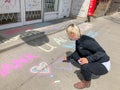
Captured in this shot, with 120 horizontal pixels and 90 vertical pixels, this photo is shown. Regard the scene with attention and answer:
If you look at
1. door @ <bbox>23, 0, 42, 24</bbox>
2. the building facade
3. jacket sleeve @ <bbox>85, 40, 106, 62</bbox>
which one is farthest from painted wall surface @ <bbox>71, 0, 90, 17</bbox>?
jacket sleeve @ <bbox>85, 40, 106, 62</bbox>

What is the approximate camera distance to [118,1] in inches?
680

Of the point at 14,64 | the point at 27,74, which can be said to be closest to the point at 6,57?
the point at 14,64

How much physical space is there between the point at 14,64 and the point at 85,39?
68.7 inches

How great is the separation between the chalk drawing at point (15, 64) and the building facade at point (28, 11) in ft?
7.38

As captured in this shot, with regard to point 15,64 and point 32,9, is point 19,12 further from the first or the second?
point 15,64

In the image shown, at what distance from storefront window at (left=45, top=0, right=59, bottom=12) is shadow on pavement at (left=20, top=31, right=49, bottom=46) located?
2585mm

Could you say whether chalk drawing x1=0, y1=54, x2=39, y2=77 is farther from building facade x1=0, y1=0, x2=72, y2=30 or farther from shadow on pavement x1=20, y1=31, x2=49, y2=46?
building facade x1=0, y1=0, x2=72, y2=30

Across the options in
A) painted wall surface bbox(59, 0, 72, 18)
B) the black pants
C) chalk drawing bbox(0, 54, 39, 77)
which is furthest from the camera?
painted wall surface bbox(59, 0, 72, 18)

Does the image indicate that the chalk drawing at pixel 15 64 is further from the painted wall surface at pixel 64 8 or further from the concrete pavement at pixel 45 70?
the painted wall surface at pixel 64 8

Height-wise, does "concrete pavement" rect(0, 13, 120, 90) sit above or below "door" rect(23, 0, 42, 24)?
below

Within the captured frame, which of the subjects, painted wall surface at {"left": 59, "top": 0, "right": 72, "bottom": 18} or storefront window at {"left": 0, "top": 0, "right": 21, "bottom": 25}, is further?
painted wall surface at {"left": 59, "top": 0, "right": 72, "bottom": 18}

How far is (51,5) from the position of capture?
8.07m

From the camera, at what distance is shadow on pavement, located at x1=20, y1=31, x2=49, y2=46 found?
15.8 ft

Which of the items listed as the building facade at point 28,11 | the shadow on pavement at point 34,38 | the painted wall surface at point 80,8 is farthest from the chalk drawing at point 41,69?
the painted wall surface at point 80,8
